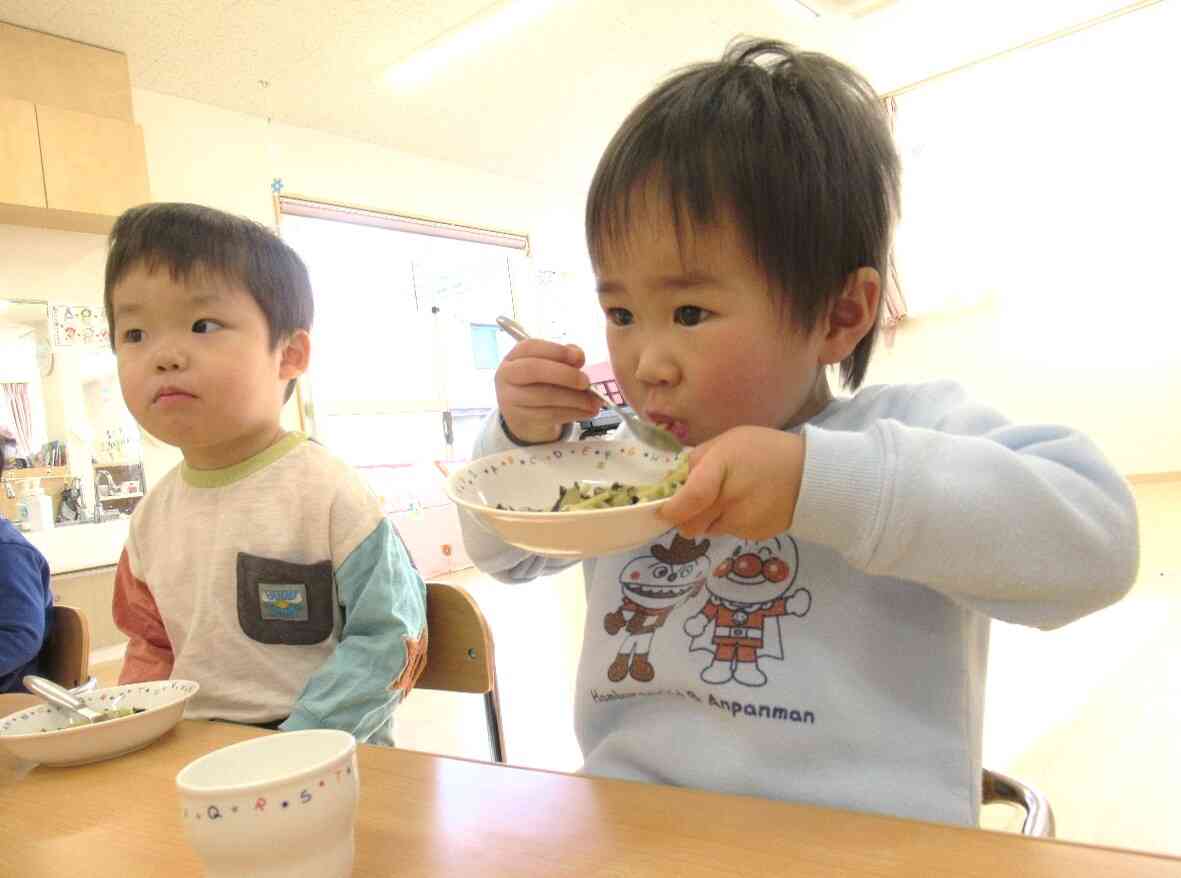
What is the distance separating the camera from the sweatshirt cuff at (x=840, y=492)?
0.49 metres

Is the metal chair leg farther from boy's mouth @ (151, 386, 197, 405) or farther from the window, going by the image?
the window

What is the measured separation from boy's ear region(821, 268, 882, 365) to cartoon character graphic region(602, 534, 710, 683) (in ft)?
0.72

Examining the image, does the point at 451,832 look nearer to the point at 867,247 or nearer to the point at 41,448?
the point at 867,247

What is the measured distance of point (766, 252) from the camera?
656mm

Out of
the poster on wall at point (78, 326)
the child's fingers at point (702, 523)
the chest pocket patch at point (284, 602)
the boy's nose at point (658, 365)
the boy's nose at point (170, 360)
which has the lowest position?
the chest pocket patch at point (284, 602)

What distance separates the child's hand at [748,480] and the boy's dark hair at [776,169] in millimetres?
219

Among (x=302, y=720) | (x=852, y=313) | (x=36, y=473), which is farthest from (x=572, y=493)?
(x=36, y=473)

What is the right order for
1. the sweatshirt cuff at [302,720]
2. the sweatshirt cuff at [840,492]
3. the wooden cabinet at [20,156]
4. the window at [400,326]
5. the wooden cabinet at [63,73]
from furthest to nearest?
the window at [400,326] → the wooden cabinet at [63,73] → the wooden cabinet at [20,156] → the sweatshirt cuff at [302,720] → the sweatshirt cuff at [840,492]

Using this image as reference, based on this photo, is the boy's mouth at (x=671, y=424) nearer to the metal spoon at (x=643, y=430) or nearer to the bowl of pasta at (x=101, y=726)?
the metal spoon at (x=643, y=430)

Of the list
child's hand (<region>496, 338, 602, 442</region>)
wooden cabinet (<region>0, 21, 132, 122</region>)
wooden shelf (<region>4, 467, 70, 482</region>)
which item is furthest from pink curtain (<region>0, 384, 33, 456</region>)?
child's hand (<region>496, 338, 602, 442</region>)

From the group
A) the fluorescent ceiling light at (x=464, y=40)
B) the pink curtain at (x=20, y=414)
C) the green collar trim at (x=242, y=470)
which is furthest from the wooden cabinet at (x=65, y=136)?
the green collar trim at (x=242, y=470)

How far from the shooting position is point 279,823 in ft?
1.26

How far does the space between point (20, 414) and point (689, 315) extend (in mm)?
3775

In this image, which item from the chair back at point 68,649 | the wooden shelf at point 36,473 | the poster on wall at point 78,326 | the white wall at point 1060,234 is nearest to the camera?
the chair back at point 68,649
